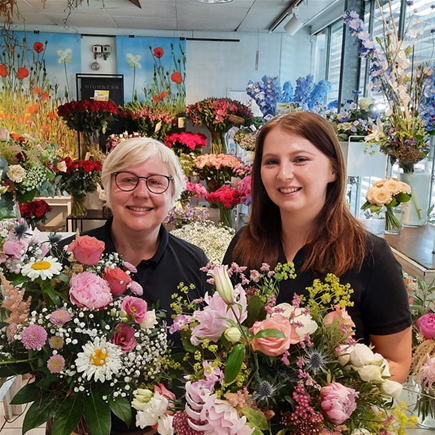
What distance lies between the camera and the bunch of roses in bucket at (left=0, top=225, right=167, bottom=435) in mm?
873

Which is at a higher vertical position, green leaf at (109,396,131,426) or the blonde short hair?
the blonde short hair

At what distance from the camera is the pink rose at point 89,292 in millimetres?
881

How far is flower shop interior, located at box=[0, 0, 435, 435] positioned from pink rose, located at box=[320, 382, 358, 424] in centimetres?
13

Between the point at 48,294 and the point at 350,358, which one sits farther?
the point at 48,294

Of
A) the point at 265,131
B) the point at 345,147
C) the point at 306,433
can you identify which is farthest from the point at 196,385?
the point at 345,147

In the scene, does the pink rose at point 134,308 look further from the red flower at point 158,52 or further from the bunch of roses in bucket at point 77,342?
the red flower at point 158,52

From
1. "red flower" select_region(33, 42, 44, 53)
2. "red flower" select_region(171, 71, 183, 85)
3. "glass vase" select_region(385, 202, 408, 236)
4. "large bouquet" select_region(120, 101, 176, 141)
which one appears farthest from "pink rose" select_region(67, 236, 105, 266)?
"red flower" select_region(33, 42, 44, 53)

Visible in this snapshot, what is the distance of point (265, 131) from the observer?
4.39 feet

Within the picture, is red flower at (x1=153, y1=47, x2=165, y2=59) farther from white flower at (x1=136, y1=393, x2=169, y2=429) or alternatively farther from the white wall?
white flower at (x1=136, y1=393, x2=169, y2=429)

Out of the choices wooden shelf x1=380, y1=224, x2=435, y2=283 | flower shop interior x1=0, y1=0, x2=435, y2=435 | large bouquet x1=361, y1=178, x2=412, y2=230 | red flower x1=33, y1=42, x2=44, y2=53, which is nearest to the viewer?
wooden shelf x1=380, y1=224, x2=435, y2=283

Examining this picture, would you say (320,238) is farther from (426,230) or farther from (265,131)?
(426,230)

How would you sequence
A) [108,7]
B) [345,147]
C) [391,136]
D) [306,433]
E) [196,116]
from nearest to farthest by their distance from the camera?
[306,433] < [391,136] < [345,147] < [196,116] < [108,7]

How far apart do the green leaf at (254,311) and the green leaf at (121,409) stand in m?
0.28

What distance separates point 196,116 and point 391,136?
255 centimetres
